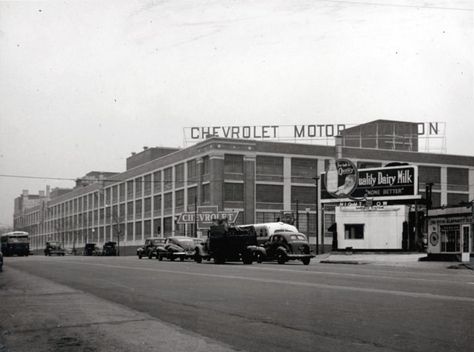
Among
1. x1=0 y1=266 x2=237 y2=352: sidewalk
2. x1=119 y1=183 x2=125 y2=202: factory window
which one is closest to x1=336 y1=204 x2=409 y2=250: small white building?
x1=0 y1=266 x2=237 y2=352: sidewalk

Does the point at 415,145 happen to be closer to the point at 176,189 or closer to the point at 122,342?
the point at 176,189

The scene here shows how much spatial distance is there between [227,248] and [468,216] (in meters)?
16.7

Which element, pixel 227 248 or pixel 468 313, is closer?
pixel 468 313

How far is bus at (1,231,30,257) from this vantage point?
7088 centimetres

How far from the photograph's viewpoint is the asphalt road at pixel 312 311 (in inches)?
330

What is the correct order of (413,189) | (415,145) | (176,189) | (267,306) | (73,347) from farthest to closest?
(415,145) < (176,189) < (413,189) < (267,306) < (73,347)

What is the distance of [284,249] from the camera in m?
34.1

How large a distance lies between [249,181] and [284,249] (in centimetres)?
4152

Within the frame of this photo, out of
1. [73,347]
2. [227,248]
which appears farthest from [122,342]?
[227,248]

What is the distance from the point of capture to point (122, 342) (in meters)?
8.40

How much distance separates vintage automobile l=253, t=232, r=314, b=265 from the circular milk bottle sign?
2258cm

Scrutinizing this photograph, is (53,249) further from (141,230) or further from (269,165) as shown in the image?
(269,165)

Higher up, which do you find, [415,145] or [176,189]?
[415,145]

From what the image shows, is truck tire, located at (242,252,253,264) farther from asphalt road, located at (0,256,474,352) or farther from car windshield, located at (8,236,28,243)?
car windshield, located at (8,236,28,243)
